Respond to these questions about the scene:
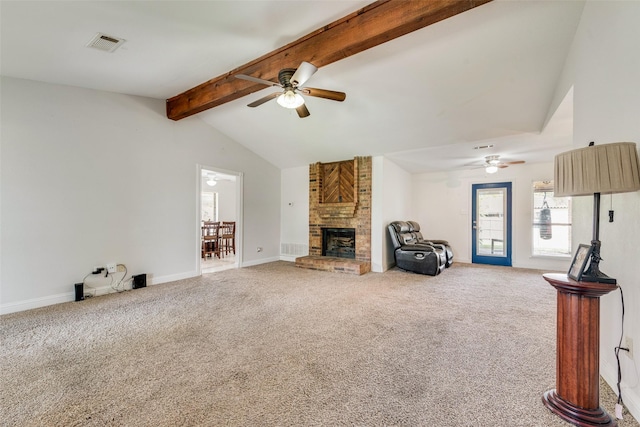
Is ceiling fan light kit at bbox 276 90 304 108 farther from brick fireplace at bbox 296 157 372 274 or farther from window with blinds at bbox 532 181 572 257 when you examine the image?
window with blinds at bbox 532 181 572 257

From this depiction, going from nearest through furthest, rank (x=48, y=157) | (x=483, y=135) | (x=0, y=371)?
1. (x=0, y=371)
2. (x=48, y=157)
3. (x=483, y=135)

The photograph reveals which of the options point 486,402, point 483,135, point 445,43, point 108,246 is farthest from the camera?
point 483,135

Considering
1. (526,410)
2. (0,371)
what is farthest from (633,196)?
(0,371)

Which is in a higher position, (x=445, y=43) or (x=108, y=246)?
(x=445, y=43)

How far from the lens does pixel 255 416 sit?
4.91 feet

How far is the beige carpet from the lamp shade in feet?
4.18

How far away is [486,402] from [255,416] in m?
1.37

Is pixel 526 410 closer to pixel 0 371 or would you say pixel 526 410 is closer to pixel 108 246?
pixel 0 371

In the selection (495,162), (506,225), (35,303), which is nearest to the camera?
(35,303)

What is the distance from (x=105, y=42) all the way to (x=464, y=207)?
696 centimetres

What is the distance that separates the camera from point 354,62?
2.97 meters

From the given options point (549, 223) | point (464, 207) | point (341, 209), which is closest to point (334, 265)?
point (341, 209)

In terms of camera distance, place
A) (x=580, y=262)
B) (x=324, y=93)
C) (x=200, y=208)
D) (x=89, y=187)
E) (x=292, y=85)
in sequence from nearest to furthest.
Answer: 1. (x=580, y=262)
2. (x=292, y=85)
3. (x=324, y=93)
4. (x=89, y=187)
5. (x=200, y=208)

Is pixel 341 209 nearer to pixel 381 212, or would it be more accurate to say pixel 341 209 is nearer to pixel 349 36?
pixel 381 212
